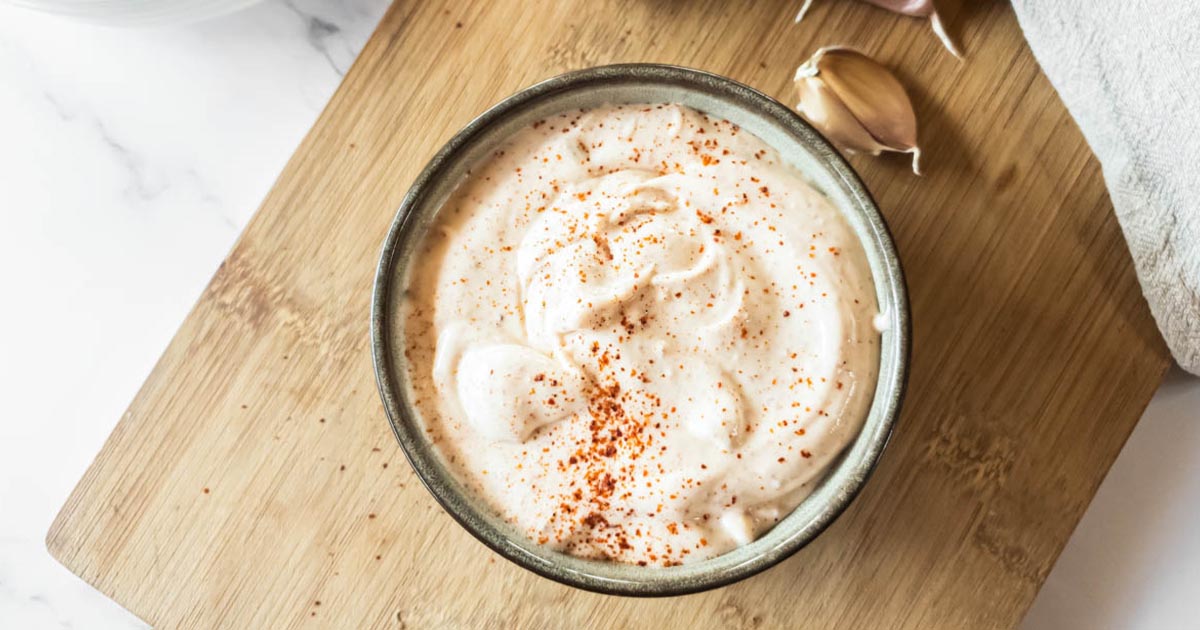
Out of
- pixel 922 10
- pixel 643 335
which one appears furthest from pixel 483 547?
pixel 922 10

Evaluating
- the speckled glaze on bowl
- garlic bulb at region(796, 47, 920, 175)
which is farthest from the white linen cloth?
the speckled glaze on bowl

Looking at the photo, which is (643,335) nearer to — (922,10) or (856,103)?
(856,103)

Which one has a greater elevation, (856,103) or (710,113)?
(856,103)

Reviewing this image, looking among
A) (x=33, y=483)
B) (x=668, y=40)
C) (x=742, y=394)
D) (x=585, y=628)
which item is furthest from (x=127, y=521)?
(x=668, y=40)

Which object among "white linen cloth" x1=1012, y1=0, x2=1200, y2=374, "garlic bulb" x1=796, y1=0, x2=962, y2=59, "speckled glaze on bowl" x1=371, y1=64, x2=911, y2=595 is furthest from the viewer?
"garlic bulb" x1=796, y1=0, x2=962, y2=59

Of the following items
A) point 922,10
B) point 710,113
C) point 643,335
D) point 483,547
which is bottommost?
point 483,547

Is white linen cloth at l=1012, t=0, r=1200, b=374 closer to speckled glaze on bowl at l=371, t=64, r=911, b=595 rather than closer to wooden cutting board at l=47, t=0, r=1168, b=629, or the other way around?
wooden cutting board at l=47, t=0, r=1168, b=629
